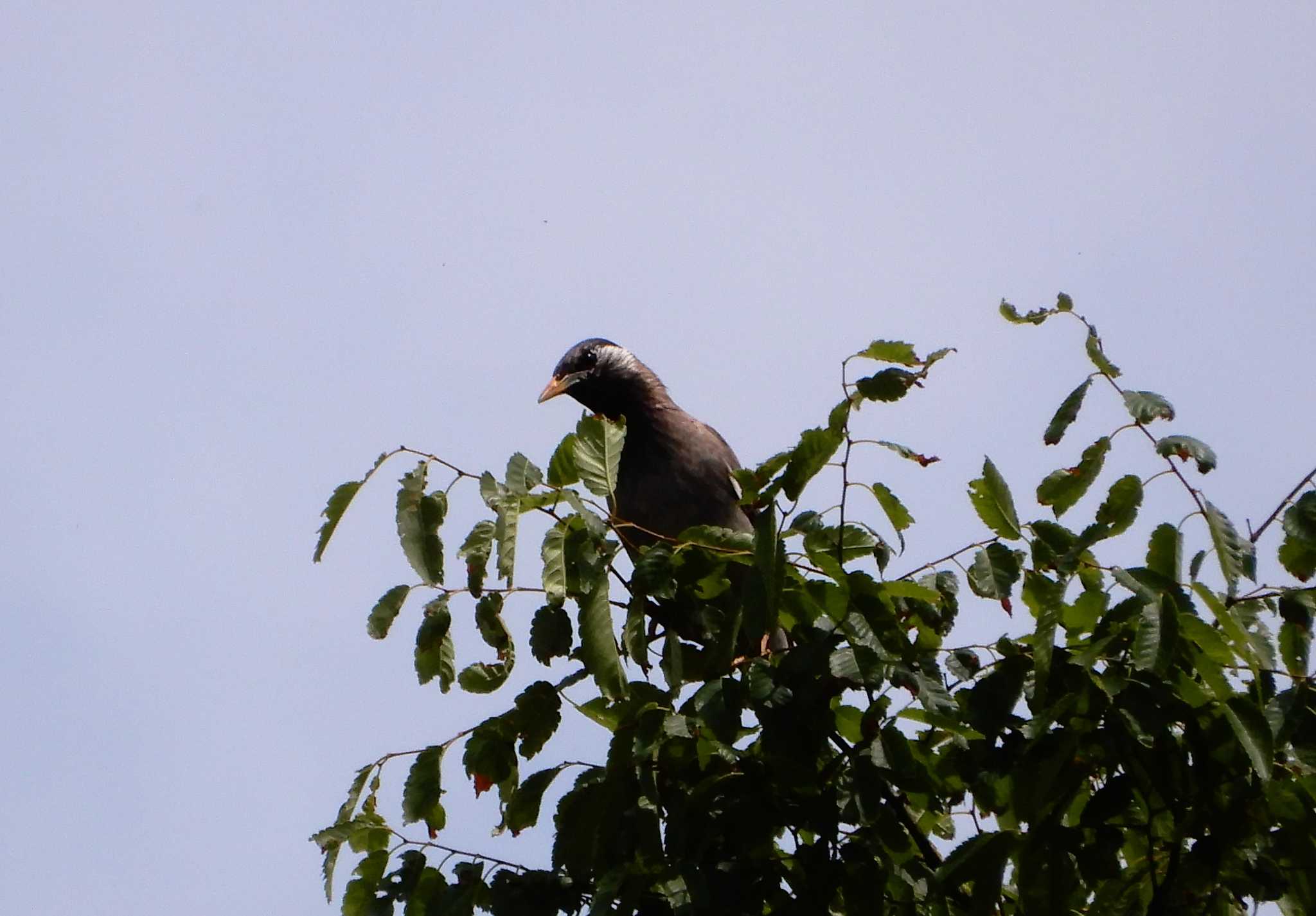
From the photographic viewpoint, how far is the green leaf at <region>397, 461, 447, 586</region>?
3115 mm

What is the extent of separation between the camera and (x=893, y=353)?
9.86ft

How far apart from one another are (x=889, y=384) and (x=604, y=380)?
3993 mm

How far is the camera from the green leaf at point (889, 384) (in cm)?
300

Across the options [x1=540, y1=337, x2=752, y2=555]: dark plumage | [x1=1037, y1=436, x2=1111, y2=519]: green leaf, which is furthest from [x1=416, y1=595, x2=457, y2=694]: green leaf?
[x1=540, y1=337, x2=752, y2=555]: dark plumage

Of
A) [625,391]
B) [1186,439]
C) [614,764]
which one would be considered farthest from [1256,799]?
[625,391]

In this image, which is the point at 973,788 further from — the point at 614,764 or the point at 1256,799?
the point at 614,764

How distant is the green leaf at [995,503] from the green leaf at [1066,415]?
0.47 feet

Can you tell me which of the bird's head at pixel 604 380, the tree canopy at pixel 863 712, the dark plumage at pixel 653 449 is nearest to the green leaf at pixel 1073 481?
the tree canopy at pixel 863 712

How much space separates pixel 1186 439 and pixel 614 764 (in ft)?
4.57

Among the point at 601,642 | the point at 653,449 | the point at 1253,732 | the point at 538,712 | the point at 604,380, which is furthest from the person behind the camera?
the point at 604,380

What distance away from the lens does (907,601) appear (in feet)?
11.3

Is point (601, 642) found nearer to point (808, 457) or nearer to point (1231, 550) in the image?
point (808, 457)

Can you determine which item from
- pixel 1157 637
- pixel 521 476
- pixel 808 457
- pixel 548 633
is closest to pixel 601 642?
pixel 548 633

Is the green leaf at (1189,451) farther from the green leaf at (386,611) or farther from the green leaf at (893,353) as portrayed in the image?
the green leaf at (386,611)
